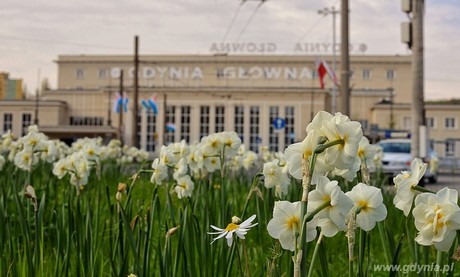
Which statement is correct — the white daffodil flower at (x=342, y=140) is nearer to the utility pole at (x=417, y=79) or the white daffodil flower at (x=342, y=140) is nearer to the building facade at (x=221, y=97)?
the utility pole at (x=417, y=79)

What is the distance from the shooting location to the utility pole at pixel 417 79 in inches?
352

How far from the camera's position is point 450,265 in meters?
1.40

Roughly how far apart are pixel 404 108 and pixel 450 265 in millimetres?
66494

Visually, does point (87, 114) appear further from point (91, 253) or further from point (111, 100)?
point (91, 253)

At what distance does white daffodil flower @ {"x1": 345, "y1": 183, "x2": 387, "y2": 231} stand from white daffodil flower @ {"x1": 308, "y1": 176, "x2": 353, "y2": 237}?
0.15 metres

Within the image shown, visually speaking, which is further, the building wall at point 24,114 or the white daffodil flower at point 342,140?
the building wall at point 24,114

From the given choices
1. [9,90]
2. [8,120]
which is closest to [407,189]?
[8,120]

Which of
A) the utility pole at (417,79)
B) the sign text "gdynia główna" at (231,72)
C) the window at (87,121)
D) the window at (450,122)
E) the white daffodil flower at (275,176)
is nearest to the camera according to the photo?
the white daffodil flower at (275,176)

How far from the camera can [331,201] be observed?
3.39 ft

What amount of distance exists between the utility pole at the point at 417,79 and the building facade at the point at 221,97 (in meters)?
45.2

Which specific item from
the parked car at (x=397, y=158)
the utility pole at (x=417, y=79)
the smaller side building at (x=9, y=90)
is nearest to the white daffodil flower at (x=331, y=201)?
the utility pole at (x=417, y=79)

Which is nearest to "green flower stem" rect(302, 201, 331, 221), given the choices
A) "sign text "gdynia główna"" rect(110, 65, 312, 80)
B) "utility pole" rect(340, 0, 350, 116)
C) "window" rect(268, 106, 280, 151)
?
"utility pole" rect(340, 0, 350, 116)

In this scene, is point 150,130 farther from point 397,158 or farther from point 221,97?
point 397,158

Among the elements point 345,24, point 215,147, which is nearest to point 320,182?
point 215,147
